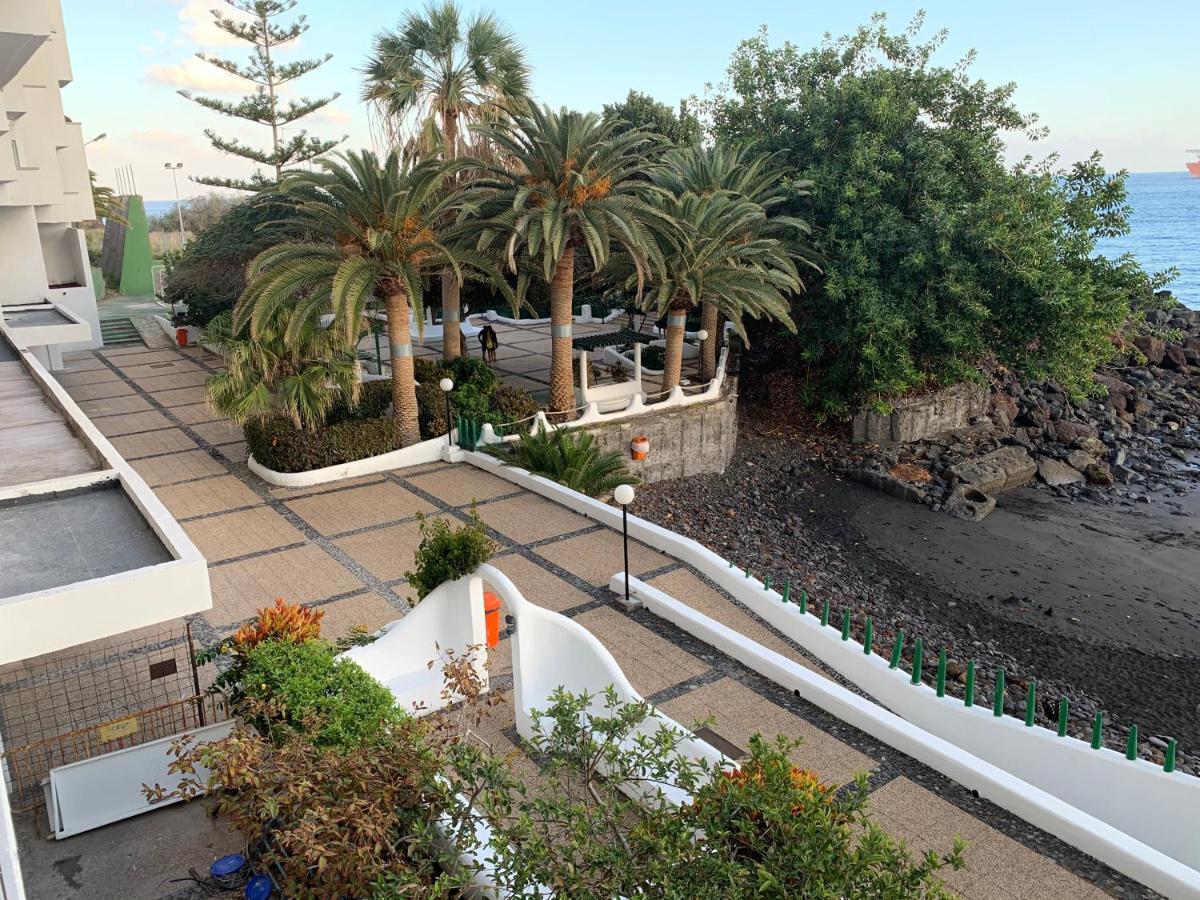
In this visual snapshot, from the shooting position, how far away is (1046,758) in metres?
9.23

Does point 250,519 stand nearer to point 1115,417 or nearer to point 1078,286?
point 1078,286

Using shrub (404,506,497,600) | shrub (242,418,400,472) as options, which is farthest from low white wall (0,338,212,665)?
shrub (242,418,400,472)

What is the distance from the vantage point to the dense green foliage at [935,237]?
859 inches

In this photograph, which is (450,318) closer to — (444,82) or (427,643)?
(444,82)

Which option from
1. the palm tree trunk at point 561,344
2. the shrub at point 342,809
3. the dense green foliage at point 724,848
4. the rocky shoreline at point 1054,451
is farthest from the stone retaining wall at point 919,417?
the shrub at point 342,809

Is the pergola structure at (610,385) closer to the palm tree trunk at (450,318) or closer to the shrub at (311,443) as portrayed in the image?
the palm tree trunk at (450,318)

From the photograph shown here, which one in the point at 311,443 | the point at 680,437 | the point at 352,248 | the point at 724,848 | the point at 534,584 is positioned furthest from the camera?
the point at 680,437

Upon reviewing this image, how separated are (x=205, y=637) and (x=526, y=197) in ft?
34.1

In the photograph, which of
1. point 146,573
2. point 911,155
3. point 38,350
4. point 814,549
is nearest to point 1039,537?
point 814,549

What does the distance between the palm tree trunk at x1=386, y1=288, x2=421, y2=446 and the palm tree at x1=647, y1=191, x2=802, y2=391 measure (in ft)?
18.9

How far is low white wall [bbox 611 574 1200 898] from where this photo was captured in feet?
23.7

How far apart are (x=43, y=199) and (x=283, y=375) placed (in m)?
13.0

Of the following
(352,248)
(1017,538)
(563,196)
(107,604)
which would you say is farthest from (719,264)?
(107,604)

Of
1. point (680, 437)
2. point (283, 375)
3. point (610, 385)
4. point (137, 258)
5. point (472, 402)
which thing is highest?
point (137, 258)
